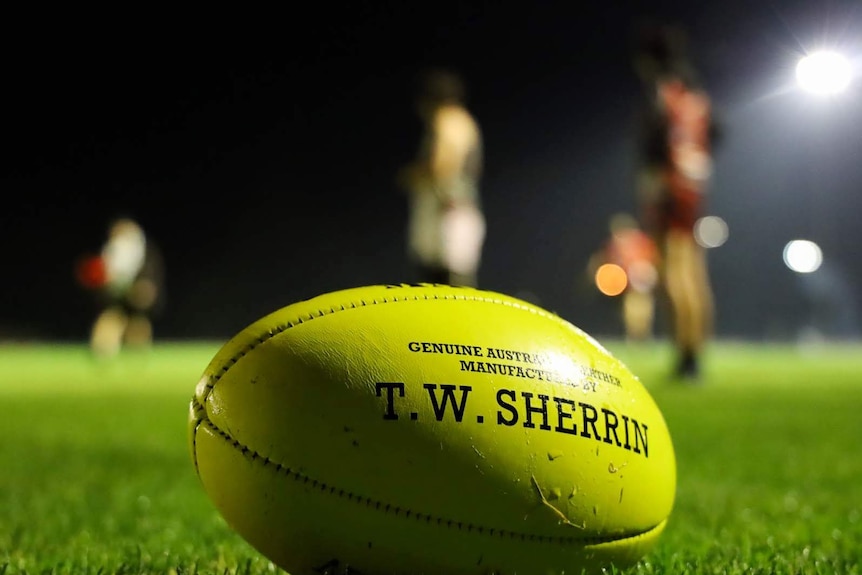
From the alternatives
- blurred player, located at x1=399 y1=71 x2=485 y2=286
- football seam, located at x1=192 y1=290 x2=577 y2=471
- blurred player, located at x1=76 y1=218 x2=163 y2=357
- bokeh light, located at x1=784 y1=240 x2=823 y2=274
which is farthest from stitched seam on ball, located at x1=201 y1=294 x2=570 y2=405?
bokeh light, located at x1=784 y1=240 x2=823 y2=274

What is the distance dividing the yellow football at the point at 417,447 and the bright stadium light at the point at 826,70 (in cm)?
1197

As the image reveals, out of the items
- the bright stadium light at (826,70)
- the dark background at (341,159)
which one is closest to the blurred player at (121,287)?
the bright stadium light at (826,70)

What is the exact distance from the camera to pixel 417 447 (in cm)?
107

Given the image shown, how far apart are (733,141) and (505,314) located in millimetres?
23735

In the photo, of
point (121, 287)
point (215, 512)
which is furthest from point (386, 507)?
point (121, 287)

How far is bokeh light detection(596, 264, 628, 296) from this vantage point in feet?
42.7

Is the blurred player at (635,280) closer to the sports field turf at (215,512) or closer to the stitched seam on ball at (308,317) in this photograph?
the sports field turf at (215,512)

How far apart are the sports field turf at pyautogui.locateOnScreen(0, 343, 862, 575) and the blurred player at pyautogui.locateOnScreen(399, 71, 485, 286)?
6.42 feet

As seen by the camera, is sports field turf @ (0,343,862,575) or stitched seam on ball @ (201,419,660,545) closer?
stitched seam on ball @ (201,419,660,545)

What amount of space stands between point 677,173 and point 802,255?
873 inches

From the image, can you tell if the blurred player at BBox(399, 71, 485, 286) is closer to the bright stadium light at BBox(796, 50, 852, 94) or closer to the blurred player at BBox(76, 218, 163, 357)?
the blurred player at BBox(76, 218, 163, 357)

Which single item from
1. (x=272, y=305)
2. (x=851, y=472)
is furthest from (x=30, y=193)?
(x=851, y=472)

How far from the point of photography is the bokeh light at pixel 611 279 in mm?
13005

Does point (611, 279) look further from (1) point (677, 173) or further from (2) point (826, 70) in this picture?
(1) point (677, 173)
